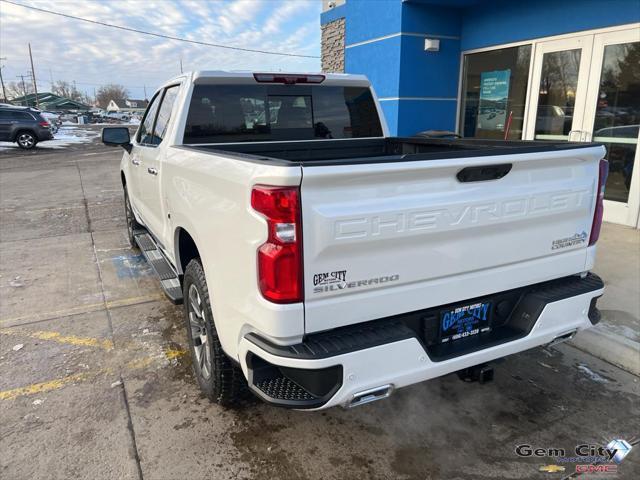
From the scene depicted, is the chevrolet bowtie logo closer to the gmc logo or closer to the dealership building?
the gmc logo

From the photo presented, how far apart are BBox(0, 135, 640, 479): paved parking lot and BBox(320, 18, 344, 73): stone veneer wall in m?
9.26

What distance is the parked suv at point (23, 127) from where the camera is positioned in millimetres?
22125

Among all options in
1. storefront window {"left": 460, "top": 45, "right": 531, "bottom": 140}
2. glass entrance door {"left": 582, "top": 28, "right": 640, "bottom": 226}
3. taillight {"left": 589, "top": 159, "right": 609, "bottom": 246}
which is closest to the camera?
taillight {"left": 589, "top": 159, "right": 609, "bottom": 246}

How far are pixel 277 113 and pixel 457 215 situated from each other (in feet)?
7.05

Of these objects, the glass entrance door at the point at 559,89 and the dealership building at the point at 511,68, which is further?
the glass entrance door at the point at 559,89

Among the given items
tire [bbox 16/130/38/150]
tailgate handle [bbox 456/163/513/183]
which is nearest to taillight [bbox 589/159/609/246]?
tailgate handle [bbox 456/163/513/183]

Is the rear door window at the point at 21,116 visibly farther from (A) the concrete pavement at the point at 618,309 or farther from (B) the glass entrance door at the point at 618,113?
(A) the concrete pavement at the point at 618,309

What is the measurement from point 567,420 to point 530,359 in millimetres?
790

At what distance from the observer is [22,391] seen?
3.35 meters

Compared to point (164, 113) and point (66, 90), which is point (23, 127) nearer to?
point (164, 113)

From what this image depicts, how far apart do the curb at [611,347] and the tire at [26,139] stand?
25.1m

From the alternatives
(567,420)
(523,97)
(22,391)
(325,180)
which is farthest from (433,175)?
(523,97)

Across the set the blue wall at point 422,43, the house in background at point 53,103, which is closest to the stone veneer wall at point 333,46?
the blue wall at point 422,43

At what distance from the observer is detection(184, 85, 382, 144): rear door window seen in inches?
148
